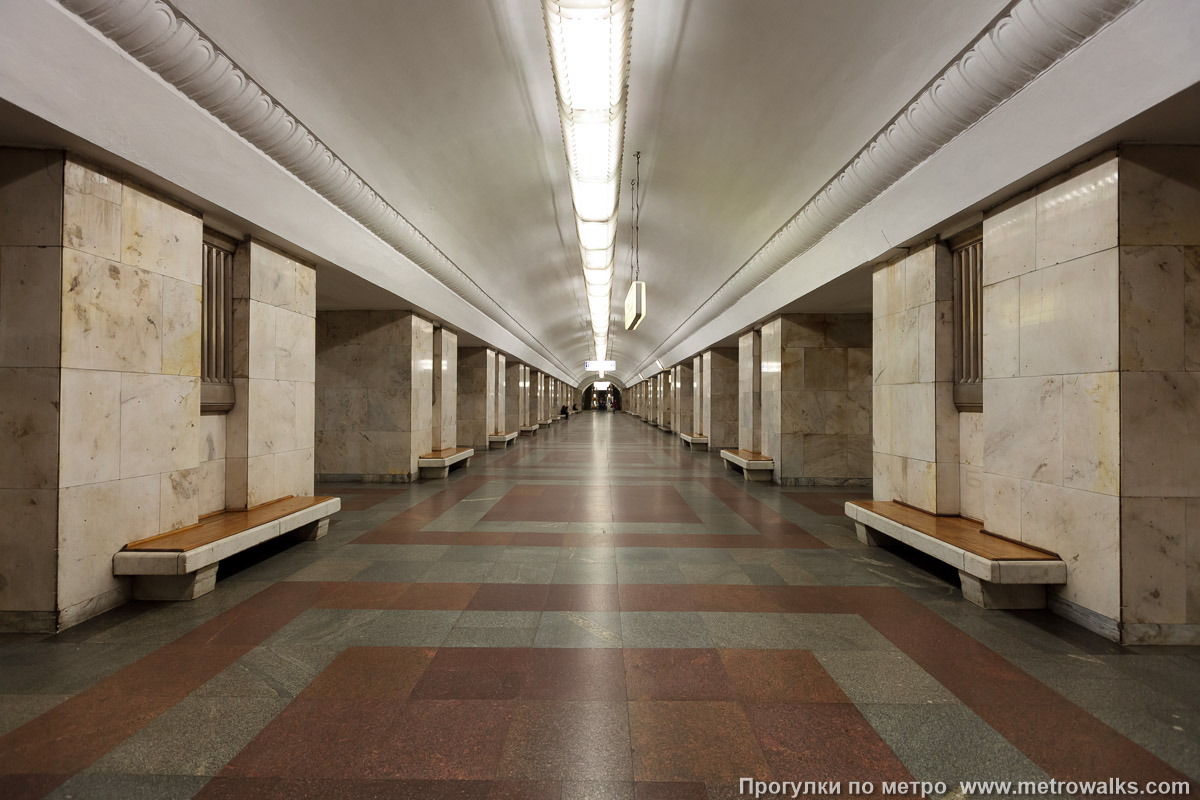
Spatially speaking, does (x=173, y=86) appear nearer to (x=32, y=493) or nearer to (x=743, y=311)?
(x=32, y=493)

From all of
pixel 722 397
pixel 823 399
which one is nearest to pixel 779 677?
pixel 823 399

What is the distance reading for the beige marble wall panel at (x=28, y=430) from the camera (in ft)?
10.3

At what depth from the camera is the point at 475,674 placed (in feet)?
8.73

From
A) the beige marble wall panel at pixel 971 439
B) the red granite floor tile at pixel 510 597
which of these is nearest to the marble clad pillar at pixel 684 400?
the beige marble wall panel at pixel 971 439

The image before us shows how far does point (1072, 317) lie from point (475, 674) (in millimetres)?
4168

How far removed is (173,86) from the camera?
141 inches

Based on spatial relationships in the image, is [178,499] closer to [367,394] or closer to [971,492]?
[367,394]

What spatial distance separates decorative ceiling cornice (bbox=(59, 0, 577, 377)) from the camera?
10.1ft

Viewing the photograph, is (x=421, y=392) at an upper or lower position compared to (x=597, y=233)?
Answer: lower

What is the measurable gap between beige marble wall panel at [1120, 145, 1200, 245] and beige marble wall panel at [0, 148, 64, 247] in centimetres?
629

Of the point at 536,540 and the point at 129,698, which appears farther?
the point at 536,540

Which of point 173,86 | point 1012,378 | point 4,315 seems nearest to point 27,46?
point 173,86

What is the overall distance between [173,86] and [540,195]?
15.9 feet

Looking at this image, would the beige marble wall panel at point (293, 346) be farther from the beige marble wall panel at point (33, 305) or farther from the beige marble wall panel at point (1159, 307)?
the beige marble wall panel at point (1159, 307)
